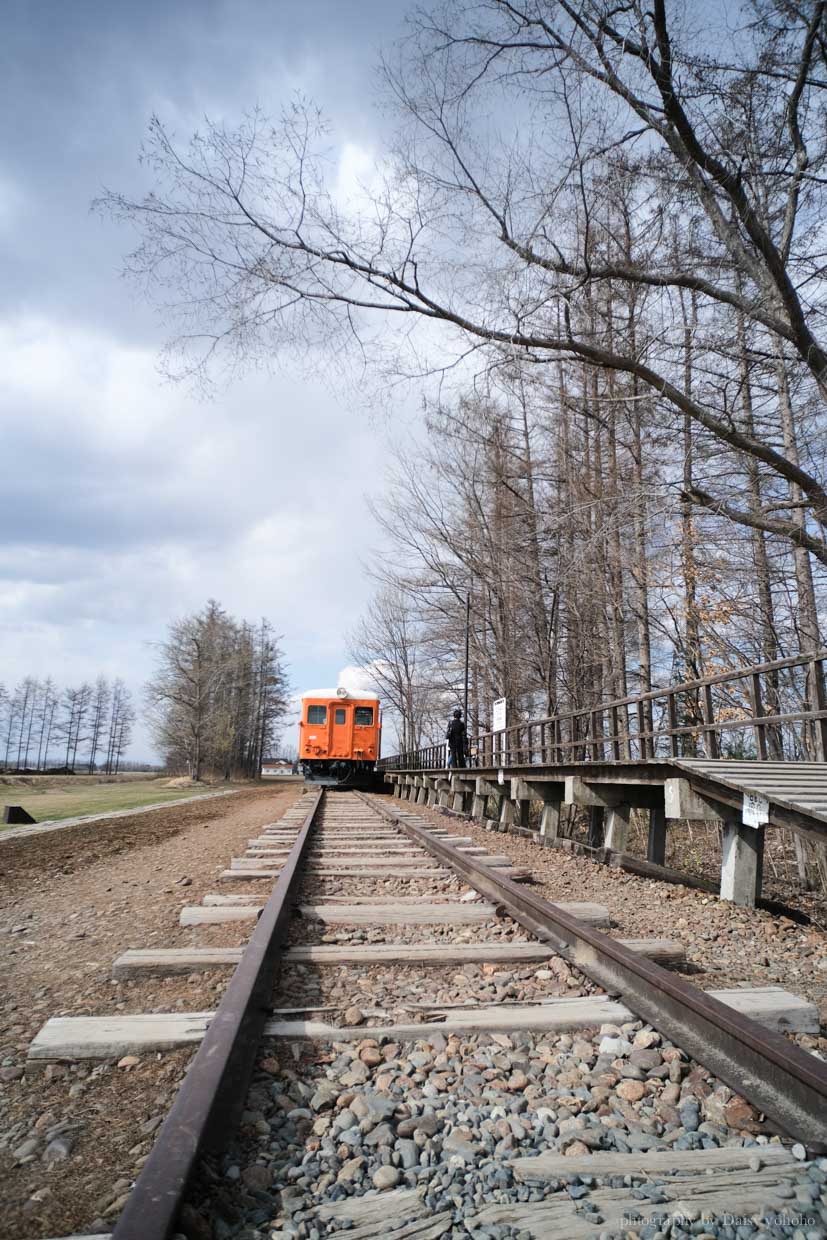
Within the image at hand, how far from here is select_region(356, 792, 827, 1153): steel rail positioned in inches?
68.4

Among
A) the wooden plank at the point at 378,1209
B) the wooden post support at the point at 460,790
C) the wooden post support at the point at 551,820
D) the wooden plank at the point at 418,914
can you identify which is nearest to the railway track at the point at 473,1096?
the wooden plank at the point at 378,1209

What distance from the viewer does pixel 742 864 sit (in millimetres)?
5320

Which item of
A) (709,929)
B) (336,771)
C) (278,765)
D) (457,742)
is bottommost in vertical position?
(278,765)

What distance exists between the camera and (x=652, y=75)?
692cm

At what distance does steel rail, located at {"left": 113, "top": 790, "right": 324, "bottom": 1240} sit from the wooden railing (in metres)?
4.92

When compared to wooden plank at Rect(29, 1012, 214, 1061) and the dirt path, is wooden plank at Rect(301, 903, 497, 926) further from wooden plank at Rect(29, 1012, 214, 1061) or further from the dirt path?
wooden plank at Rect(29, 1012, 214, 1061)

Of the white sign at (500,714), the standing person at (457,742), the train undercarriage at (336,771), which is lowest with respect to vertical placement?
the train undercarriage at (336,771)

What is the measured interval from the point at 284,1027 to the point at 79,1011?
86 centimetres

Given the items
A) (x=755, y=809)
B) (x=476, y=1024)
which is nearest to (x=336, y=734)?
(x=755, y=809)

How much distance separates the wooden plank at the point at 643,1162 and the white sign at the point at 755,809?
3142 millimetres

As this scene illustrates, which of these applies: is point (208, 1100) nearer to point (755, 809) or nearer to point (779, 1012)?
point (779, 1012)

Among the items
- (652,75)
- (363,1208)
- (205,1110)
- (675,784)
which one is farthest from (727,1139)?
(652,75)

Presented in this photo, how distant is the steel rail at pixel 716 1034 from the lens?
1.74 m

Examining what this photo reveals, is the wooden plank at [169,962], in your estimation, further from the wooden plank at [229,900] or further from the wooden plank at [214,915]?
the wooden plank at [229,900]
